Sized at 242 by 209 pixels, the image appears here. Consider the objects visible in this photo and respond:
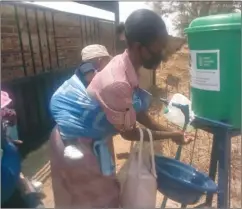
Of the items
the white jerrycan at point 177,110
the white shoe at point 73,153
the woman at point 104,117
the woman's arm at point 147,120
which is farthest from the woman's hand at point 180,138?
the white shoe at point 73,153

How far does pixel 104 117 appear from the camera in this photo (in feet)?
4.69

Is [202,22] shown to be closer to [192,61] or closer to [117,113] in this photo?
[192,61]

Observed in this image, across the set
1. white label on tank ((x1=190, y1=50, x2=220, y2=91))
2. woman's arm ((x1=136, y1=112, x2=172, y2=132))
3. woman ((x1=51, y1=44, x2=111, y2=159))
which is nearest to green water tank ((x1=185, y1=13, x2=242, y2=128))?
white label on tank ((x1=190, y1=50, x2=220, y2=91))

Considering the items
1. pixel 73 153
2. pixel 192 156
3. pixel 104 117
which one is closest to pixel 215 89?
pixel 104 117

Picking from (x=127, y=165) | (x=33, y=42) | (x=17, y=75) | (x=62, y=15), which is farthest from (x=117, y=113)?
(x=62, y=15)

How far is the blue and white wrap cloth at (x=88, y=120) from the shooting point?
4.73 feet

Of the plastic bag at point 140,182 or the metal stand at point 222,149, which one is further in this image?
the metal stand at point 222,149

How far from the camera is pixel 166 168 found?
1732mm

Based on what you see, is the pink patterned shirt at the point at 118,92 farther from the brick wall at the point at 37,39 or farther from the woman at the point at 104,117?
the brick wall at the point at 37,39

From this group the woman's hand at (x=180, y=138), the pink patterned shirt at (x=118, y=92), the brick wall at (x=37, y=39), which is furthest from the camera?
the brick wall at (x=37, y=39)

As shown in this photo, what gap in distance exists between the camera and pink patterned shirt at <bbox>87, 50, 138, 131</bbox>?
131 centimetres

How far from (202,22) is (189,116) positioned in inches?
21.8

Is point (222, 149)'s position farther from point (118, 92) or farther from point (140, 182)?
point (118, 92)

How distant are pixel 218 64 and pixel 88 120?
695 millimetres
